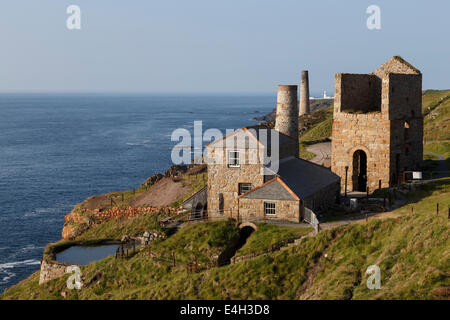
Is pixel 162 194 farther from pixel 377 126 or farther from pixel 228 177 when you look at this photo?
pixel 377 126

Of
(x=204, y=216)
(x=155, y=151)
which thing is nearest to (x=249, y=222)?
(x=204, y=216)

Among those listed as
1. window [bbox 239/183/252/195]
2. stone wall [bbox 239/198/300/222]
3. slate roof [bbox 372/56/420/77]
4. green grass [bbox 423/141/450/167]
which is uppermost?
slate roof [bbox 372/56/420/77]

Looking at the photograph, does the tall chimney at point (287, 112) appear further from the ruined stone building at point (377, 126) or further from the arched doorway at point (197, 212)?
the arched doorway at point (197, 212)

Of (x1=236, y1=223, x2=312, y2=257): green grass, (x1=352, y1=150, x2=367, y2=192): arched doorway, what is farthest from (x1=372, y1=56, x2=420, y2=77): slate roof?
(x1=236, y1=223, x2=312, y2=257): green grass

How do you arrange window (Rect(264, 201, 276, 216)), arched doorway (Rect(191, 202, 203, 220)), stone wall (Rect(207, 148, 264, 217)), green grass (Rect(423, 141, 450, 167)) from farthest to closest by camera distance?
green grass (Rect(423, 141, 450, 167))
arched doorway (Rect(191, 202, 203, 220))
stone wall (Rect(207, 148, 264, 217))
window (Rect(264, 201, 276, 216))

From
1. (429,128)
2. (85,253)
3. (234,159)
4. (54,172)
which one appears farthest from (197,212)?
(54,172)

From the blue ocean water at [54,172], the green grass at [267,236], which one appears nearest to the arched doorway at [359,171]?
the green grass at [267,236]

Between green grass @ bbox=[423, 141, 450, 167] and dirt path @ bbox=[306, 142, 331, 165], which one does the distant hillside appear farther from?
dirt path @ bbox=[306, 142, 331, 165]

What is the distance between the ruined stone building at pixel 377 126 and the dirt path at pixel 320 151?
1237cm

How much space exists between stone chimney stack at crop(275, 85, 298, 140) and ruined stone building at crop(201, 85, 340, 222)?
5759 millimetres

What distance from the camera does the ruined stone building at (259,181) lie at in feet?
115

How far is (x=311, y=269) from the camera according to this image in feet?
91.0

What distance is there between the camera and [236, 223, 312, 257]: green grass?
31047 millimetres

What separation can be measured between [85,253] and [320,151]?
115 feet
